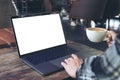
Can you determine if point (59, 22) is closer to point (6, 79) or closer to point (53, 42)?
point (53, 42)

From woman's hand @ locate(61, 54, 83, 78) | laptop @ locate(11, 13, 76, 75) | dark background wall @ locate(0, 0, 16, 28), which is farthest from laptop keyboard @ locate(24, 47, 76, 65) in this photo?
A: dark background wall @ locate(0, 0, 16, 28)

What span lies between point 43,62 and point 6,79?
21cm

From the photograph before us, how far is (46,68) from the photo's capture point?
0.92 m

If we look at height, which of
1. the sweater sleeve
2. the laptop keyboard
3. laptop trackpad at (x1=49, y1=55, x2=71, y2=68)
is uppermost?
the sweater sleeve

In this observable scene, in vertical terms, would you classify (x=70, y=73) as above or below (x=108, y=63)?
below

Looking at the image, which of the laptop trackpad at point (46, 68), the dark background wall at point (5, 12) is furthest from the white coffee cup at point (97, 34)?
the dark background wall at point (5, 12)

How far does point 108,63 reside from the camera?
673 mm

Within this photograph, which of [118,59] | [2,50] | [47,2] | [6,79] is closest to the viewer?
[118,59]

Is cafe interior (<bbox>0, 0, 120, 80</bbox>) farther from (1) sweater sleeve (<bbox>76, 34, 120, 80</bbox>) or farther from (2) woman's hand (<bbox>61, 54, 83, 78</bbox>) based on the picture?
(1) sweater sleeve (<bbox>76, 34, 120, 80</bbox>)

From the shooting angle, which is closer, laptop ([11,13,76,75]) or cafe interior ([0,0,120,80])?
cafe interior ([0,0,120,80])

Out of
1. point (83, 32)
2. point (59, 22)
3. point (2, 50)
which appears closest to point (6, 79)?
point (2, 50)

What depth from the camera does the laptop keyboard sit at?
1.01m

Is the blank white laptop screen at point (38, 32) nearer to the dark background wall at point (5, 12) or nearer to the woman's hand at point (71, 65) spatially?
the woman's hand at point (71, 65)

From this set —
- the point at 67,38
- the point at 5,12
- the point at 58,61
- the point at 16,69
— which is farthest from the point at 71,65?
the point at 5,12
